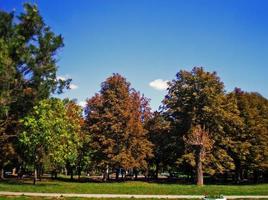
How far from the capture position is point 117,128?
60.4m

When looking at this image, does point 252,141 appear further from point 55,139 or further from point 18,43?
point 18,43

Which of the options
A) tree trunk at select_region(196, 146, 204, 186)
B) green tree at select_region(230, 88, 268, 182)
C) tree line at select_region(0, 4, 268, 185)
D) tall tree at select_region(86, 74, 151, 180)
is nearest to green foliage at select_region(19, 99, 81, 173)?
tree line at select_region(0, 4, 268, 185)

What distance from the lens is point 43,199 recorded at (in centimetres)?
2786

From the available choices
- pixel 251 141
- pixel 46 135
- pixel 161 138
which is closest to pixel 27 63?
pixel 46 135

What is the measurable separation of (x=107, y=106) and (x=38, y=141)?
701 inches

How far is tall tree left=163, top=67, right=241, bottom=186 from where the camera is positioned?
187ft

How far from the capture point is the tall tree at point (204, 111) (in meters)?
56.9

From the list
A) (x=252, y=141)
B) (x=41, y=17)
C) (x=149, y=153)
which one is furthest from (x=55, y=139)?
(x=252, y=141)

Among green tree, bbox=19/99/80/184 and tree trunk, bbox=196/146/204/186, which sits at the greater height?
green tree, bbox=19/99/80/184

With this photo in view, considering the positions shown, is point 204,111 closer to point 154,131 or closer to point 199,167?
point 199,167

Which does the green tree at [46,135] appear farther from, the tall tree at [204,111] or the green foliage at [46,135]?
the tall tree at [204,111]

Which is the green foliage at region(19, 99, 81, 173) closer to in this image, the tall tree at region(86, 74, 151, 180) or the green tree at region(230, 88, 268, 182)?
the tall tree at region(86, 74, 151, 180)

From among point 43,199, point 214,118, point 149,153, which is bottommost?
point 43,199

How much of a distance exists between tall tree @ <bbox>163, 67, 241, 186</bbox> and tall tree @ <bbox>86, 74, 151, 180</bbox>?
568 centimetres
